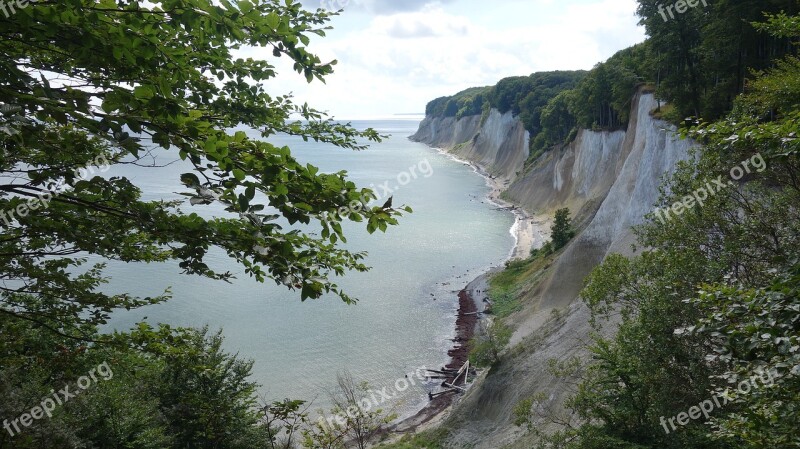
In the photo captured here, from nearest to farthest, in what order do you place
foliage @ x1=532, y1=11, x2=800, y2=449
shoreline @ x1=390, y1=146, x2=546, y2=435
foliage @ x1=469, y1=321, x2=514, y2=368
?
foliage @ x1=532, y1=11, x2=800, y2=449, foliage @ x1=469, y1=321, x2=514, y2=368, shoreline @ x1=390, y1=146, x2=546, y2=435

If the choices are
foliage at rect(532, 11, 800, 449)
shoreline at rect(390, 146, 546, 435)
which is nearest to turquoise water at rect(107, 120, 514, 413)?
shoreline at rect(390, 146, 546, 435)

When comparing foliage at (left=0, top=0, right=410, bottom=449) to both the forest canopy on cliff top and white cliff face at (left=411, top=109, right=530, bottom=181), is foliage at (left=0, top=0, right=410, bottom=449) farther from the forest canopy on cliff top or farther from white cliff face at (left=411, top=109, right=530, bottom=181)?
white cliff face at (left=411, top=109, right=530, bottom=181)

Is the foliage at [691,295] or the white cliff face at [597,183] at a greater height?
the white cliff face at [597,183]

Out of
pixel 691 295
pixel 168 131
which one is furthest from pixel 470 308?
pixel 168 131

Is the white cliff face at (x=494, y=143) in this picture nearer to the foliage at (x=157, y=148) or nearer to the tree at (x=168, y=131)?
the foliage at (x=157, y=148)

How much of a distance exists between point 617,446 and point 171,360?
12.1m

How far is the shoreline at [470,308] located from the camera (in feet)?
90.0

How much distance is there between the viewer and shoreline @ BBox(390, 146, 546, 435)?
90.0 ft

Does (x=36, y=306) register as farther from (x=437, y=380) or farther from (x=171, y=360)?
(x=437, y=380)

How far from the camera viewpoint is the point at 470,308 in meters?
39.8

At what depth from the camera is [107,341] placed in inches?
229

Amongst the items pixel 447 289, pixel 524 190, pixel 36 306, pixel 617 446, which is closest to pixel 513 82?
pixel 524 190

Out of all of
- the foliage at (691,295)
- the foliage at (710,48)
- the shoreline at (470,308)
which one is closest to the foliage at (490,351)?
the shoreline at (470,308)

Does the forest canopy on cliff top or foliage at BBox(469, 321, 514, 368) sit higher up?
the forest canopy on cliff top
